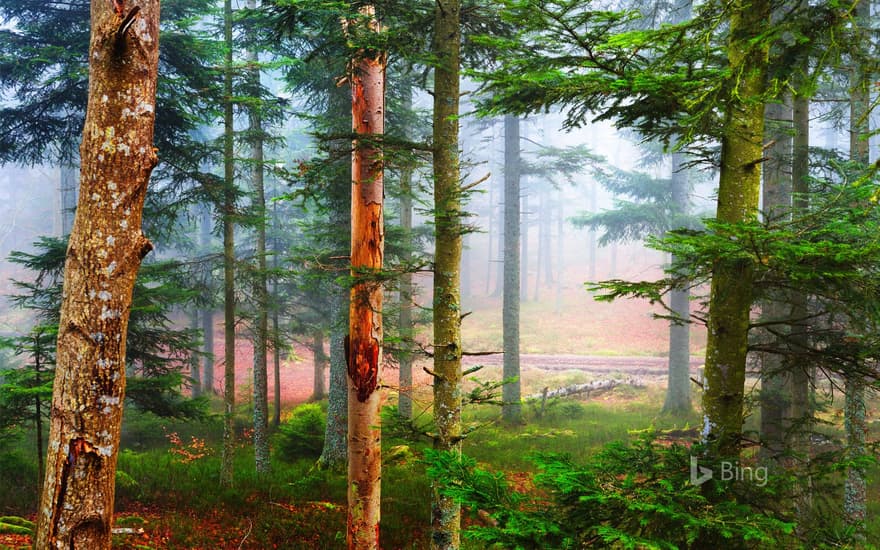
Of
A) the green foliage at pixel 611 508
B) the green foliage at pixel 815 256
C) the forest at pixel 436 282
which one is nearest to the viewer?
the green foliage at pixel 611 508

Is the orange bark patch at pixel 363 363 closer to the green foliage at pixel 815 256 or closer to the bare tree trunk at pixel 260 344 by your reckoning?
the green foliage at pixel 815 256

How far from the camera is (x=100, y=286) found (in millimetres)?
3670

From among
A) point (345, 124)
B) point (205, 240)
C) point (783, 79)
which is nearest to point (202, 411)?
point (345, 124)

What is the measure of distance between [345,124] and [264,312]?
16.1 feet

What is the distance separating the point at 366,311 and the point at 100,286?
2734mm

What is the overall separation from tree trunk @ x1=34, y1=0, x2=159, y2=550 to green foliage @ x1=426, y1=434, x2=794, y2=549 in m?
2.60

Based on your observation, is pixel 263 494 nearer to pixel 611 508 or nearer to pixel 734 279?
pixel 611 508

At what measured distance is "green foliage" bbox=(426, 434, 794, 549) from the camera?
2.35m

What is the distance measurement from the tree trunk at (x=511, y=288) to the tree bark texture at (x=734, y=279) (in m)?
13.2

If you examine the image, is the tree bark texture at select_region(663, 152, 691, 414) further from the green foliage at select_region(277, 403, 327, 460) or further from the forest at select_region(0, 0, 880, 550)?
the green foliage at select_region(277, 403, 327, 460)

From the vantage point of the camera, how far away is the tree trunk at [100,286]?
3.53m

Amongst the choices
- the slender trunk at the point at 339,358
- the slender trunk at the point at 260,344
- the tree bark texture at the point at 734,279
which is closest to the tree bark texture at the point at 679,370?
the slender trunk at the point at 339,358

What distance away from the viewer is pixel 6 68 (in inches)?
385

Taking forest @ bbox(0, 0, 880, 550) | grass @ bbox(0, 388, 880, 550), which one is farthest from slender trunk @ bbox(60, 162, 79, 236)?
forest @ bbox(0, 0, 880, 550)
